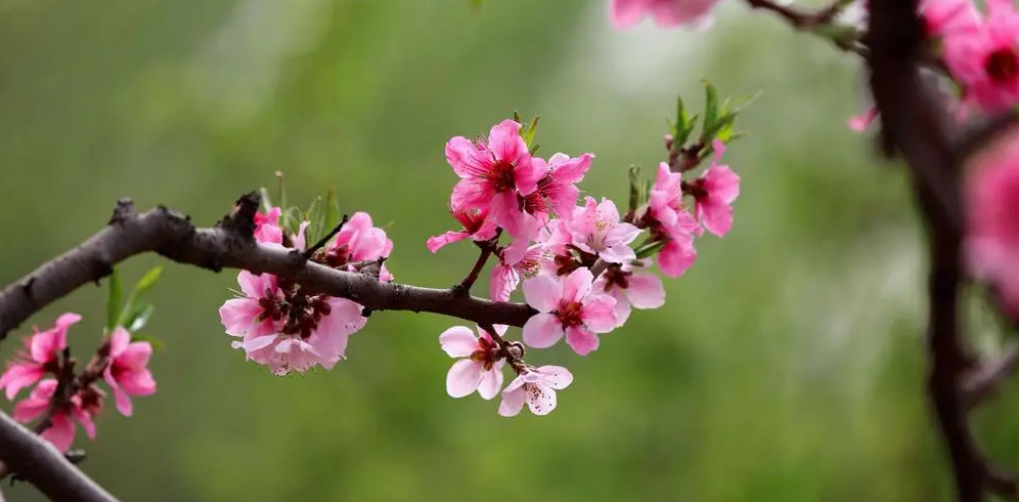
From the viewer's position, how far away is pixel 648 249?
0.47 m

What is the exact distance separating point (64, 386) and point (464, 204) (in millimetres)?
264

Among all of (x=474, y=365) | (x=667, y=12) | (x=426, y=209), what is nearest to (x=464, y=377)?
(x=474, y=365)

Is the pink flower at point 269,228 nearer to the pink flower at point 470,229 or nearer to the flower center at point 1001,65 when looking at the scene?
the pink flower at point 470,229

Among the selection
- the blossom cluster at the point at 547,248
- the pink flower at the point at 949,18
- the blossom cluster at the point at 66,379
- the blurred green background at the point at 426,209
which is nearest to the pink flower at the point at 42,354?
the blossom cluster at the point at 66,379

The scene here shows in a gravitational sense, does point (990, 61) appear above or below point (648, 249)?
above

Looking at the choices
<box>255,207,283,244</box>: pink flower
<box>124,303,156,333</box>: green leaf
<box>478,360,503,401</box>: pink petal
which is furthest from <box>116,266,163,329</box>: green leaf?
<box>478,360,503,401</box>: pink petal

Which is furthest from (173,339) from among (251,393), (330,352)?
(330,352)

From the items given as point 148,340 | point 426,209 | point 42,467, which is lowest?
point 42,467

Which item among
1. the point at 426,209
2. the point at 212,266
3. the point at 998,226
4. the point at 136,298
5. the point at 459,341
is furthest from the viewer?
the point at 426,209

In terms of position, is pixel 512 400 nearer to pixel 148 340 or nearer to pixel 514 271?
pixel 514 271

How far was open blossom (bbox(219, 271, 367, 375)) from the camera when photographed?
0.44 m

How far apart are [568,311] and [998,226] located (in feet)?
1.51

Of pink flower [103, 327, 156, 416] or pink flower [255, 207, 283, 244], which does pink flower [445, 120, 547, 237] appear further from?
pink flower [103, 327, 156, 416]

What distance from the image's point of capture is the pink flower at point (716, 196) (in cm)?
52
